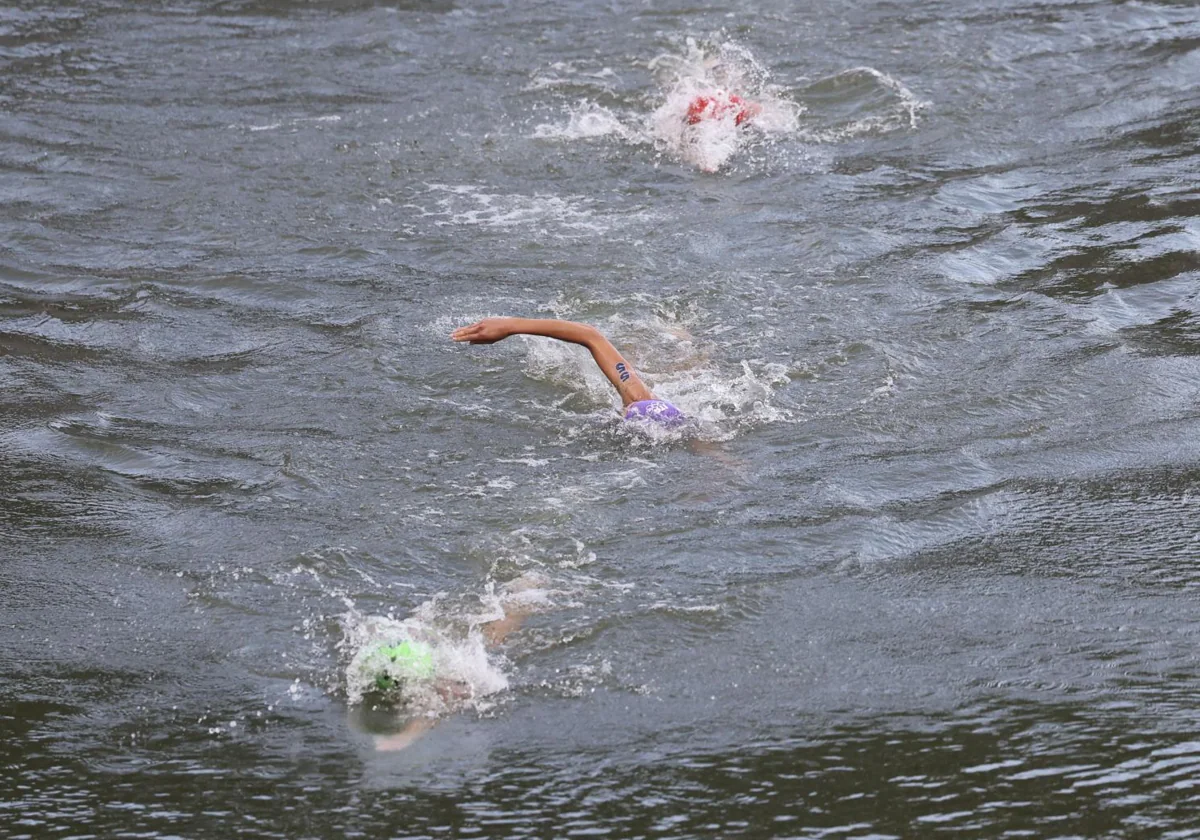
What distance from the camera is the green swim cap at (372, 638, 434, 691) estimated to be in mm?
5453

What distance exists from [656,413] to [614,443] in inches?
10.8

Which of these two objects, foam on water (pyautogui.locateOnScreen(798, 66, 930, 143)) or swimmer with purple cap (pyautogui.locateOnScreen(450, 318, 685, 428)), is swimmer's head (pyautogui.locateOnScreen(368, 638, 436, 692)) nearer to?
swimmer with purple cap (pyautogui.locateOnScreen(450, 318, 685, 428))

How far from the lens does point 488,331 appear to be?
727cm

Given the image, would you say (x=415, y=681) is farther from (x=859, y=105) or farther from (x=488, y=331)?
(x=859, y=105)

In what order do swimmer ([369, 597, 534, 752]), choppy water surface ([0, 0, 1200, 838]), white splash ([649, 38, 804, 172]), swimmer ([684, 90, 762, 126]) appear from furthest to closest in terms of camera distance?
swimmer ([684, 90, 762, 126]), white splash ([649, 38, 804, 172]), swimmer ([369, 597, 534, 752]), choppy water surface ([0, 0, 1200, 838])

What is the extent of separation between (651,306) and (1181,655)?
4336 millimetres

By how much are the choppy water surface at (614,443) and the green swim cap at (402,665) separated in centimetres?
15

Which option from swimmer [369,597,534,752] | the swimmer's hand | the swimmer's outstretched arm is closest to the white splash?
the swimmer's outstretched arm

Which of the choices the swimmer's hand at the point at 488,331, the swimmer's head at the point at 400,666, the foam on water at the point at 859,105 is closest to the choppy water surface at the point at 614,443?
the foam on water at the point at 859,105

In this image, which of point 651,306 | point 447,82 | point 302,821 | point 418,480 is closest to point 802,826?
point 302,821

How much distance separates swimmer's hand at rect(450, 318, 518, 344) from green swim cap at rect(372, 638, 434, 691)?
84.6 inches

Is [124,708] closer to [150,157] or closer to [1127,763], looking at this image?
[1127,763]

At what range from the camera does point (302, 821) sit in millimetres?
4863

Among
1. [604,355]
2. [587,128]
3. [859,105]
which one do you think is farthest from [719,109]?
[604,355]
